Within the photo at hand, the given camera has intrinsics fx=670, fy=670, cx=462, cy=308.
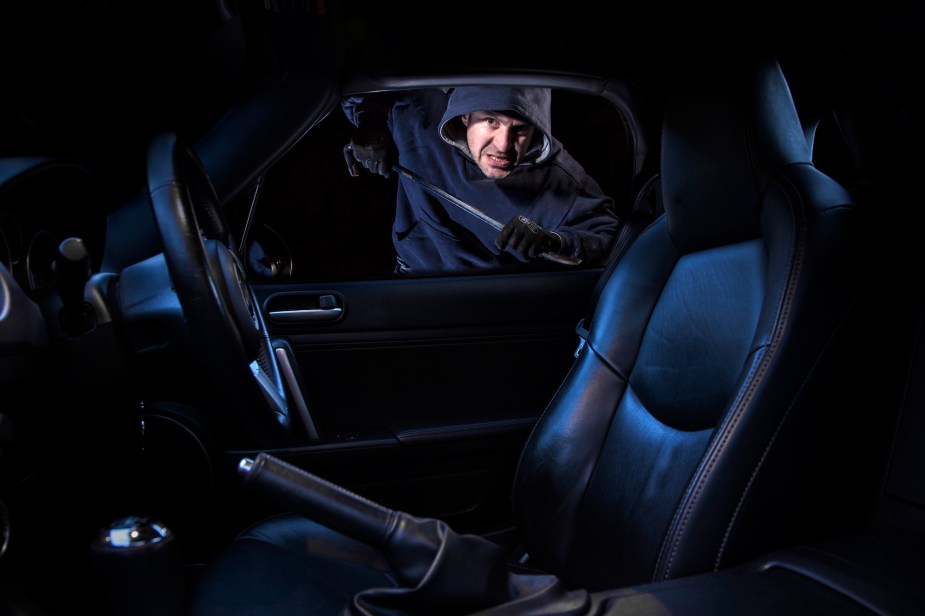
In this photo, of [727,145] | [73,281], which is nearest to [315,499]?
[73,281]

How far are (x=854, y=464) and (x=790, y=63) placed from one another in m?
0.61

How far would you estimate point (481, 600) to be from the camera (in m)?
0.60

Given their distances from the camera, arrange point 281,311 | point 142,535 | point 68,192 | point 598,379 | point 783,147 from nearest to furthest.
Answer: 1. point 142,535
2. point 783,147
3. point 68,192
4. point 598,379
5. point 281,311

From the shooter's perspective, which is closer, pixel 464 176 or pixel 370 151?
pixel 370 151

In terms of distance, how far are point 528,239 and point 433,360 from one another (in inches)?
22.6

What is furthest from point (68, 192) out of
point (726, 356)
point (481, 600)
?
point (726, 356)

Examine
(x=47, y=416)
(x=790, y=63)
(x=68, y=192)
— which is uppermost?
(x=790, y=63)

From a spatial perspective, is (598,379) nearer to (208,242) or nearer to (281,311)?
(208,242)

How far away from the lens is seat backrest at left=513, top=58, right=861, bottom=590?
752mm

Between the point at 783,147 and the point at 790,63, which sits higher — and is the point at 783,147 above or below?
below

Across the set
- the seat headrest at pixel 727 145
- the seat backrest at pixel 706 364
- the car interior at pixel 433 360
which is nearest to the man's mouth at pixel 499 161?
the car interior at pixel 433 360

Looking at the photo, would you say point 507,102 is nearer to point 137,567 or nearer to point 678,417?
point 678,417

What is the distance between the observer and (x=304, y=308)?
5.60ft

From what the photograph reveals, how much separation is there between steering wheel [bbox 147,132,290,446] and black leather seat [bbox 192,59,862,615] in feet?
0.74
